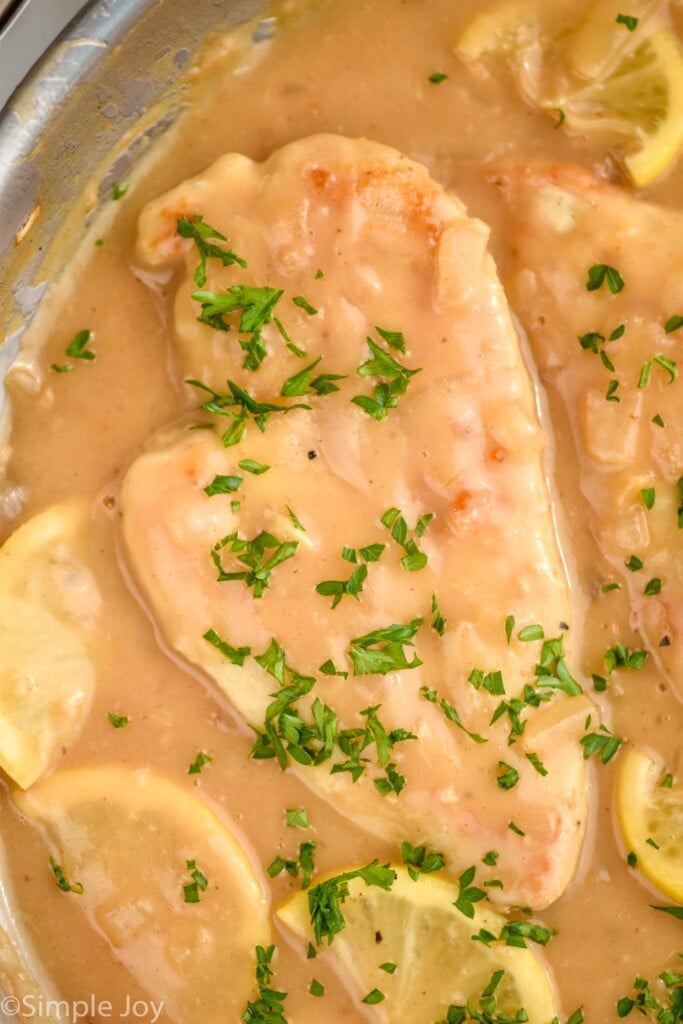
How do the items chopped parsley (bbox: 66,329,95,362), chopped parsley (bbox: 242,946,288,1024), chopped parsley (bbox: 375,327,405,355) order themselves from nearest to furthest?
chopped parsley (bbox: 375,327,405,355) → chopped parsley (bbox: 242,946,288,1024) → chopped parsley (bbox: 66,329,95,362)

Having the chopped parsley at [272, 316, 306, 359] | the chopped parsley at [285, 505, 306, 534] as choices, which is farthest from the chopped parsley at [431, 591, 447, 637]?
the chopped parsley at [272, 316, 306, 359]

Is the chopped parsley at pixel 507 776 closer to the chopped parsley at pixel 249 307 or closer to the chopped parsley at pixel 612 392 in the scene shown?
the chopped parsley at pixel 612 392

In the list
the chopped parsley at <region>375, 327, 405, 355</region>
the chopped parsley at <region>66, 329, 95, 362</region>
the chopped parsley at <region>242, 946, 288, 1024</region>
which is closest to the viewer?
the chopped parsley at <region>375, 327, 405, 355</region>

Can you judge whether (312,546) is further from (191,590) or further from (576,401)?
(576,401)

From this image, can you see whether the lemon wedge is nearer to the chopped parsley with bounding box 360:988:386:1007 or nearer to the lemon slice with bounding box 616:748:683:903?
the lemon slice with bounding box 616:748:683:903

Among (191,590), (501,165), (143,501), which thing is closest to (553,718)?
(191,590)

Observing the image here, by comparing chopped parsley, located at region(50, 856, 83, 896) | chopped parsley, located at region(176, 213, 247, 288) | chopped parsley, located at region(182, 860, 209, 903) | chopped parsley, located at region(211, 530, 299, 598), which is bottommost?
chopped parsley, located at region(182, 860, 209, 903)

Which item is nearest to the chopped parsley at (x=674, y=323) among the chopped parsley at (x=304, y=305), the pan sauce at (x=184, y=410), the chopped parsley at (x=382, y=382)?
the pan sauce at (x=184, y=410)
